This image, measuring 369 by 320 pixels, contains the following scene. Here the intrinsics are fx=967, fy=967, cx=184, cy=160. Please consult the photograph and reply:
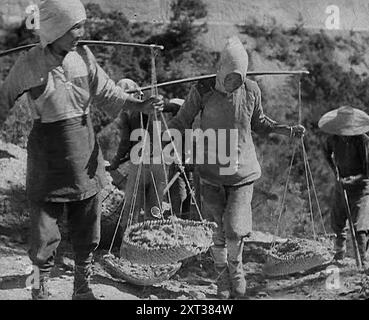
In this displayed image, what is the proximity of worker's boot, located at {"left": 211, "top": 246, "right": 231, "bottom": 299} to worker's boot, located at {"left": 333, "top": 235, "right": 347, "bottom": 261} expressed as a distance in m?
1.02

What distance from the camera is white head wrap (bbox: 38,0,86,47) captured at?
4836mm

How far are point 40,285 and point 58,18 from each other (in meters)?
1.41

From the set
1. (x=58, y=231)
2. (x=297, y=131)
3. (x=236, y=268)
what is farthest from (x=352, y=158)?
(x=58, y=231)

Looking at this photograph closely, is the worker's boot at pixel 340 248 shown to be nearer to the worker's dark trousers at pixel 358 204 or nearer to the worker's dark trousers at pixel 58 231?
the worker's dark trousers at pixel 358 204

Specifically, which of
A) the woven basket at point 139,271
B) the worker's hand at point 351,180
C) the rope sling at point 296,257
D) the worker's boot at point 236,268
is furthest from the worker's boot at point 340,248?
the woven basket at point 139,271

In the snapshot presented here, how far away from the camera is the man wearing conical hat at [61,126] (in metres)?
4.89

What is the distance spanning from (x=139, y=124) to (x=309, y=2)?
1359 mm

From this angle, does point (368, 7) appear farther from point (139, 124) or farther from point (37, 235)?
point (37, 235)

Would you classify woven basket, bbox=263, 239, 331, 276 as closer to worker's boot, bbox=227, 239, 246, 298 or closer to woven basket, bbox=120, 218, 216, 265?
worker's boot, bbox=227, 239, 246, 298

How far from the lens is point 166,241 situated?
5.17 m

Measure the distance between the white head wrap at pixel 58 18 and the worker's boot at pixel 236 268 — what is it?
149 centimetres

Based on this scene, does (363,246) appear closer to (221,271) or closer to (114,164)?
(221,271)

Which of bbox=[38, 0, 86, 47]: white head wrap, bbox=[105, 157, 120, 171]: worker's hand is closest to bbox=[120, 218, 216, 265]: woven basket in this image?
bbox=[105, 157, 120, 171]: worker's hand
